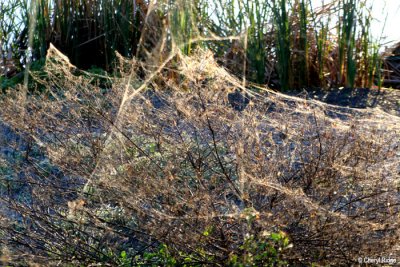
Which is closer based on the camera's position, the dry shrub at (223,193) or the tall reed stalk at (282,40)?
the dry shrub at (223,193)

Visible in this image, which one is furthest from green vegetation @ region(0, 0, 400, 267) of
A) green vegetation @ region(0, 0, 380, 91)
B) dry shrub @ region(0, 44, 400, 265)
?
green vegetation @ region(0, 0, 380, 91)

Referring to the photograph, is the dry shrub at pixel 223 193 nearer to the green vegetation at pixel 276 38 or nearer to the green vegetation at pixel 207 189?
the green vegetation at pixel 207 189

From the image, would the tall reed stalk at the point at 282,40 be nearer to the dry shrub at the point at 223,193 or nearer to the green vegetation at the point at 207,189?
the green vegetation at the point at 207,189

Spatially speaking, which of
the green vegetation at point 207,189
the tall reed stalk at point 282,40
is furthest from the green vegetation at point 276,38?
the green vegetation at point 207,189

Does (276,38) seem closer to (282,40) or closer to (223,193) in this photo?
(282,40)

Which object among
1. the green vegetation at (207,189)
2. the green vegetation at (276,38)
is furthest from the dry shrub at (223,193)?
the green vegetation at (276,38)

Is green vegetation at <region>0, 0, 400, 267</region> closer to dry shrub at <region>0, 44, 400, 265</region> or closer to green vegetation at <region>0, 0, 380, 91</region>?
dry shrub at <region>0, 44, 400, 265</region>

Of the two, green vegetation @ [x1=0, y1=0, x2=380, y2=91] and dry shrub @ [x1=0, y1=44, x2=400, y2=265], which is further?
green vegetation @ [x1=0, y1=0, x2=380, y2=91]

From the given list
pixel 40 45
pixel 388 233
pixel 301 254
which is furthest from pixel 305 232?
pixel 40 45

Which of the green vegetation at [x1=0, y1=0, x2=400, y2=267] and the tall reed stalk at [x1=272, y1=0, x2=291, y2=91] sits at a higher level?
the tall reed stalk at [x1=272, y1=0, x2=291, y2=91]

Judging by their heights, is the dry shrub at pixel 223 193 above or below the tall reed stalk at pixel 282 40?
below

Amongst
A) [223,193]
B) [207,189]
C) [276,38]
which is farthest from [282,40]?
[207,189]

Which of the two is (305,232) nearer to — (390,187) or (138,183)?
(390,187)

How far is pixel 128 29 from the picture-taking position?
8938mm
